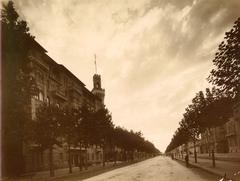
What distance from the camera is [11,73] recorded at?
35344 mm

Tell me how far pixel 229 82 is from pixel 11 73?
2172cm

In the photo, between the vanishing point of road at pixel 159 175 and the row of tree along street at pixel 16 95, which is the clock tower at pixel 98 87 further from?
the vanishing point of road at pixel 159 175

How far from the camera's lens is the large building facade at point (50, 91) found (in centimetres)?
5028

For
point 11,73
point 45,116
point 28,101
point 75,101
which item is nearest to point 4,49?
point 11,73

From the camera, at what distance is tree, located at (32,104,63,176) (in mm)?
40969

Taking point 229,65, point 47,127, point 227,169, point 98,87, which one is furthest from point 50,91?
point 98,87

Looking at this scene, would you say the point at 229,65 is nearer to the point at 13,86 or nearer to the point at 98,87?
the point at 13,86

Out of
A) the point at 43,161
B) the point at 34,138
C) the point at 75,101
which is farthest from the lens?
the point at 75,101

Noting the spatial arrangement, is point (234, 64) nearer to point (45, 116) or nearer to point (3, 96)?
point (3, 96)

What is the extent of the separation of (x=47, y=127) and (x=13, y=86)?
26.3ft

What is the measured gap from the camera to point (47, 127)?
136 ft

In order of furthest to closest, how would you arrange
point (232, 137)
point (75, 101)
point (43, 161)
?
point (232, 137), point (75, 101), point (43, 161)

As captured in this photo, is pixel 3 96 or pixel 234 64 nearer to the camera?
pixel 234 64

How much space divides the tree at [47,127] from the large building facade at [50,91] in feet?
5.22
